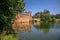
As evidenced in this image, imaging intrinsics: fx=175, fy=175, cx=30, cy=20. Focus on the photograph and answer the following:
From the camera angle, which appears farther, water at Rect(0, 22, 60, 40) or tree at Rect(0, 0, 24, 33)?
water at Rect(0, 22, 60, 40)

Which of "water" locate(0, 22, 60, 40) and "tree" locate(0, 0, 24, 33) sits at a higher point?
"tree" locate(0, 0, 24, 33)

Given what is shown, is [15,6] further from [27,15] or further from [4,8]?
[27,15]

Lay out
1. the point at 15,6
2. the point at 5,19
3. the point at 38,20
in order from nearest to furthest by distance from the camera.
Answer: the point at 5,19 → the point at 15,6 → the point at 38,20

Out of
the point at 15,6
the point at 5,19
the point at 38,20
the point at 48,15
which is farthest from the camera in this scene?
the point at 38,20

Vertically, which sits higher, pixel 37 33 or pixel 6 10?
pixel 6 10

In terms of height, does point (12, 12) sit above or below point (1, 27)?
above

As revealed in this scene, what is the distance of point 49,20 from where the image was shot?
36531 mm

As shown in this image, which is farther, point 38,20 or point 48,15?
point 38,20

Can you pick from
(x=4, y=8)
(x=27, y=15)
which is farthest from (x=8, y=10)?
(x=27, y=15)

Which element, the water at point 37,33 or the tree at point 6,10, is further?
the water at point 37,33

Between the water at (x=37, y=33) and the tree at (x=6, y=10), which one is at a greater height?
the tree at (x=6, y=10)

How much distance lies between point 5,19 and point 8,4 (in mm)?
822

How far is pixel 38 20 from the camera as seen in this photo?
38156 mm

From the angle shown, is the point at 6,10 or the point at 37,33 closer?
the point at 6,10
